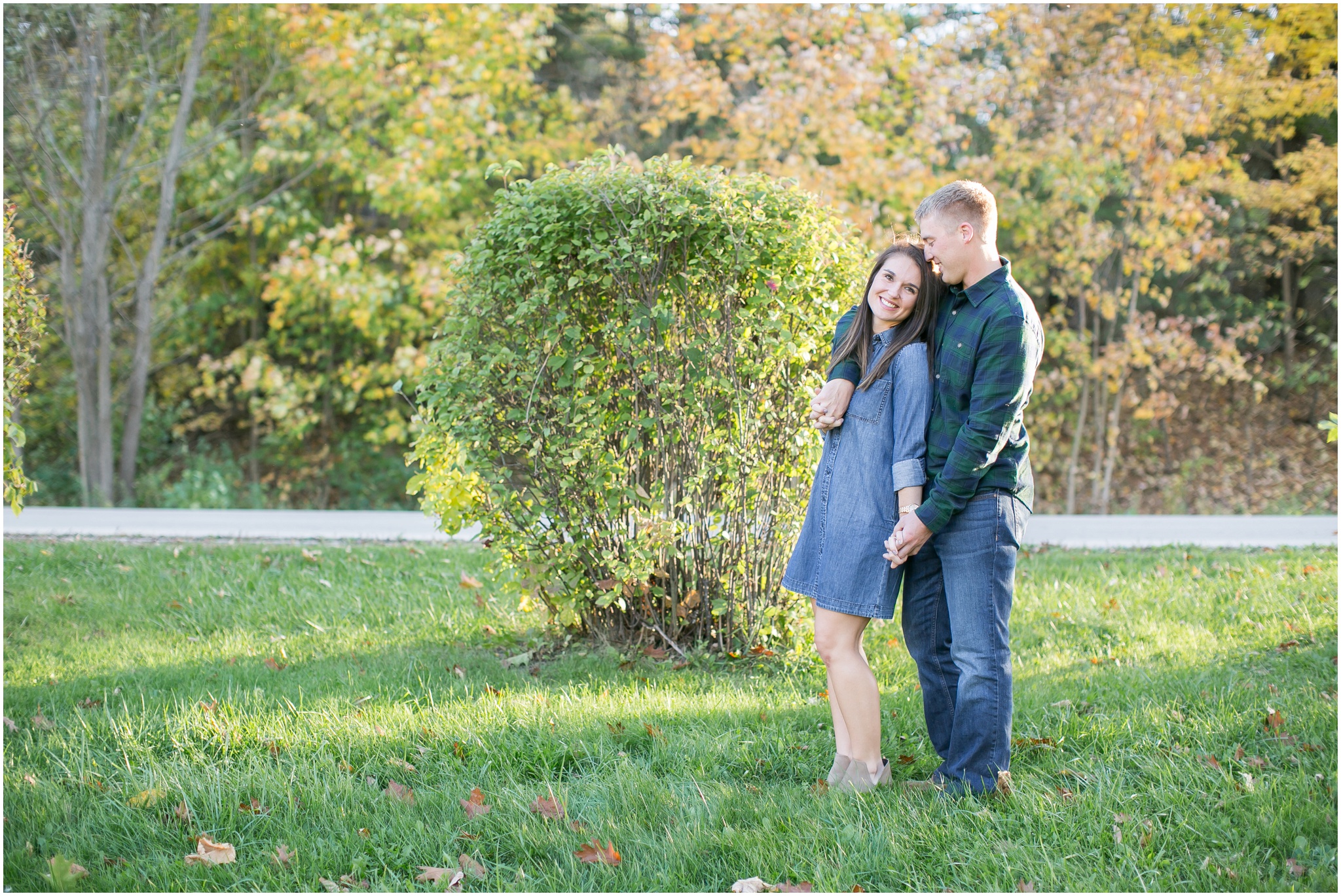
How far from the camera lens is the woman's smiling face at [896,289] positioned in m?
2.93

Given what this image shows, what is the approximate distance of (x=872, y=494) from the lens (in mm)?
2963

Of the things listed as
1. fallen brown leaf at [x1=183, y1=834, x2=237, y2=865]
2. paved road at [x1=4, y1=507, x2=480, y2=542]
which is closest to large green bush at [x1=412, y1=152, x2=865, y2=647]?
fallen brown leaf at [x1=183, y1=834, x2=237, y2=865]

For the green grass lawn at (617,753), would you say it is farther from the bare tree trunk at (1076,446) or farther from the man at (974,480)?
the bare tree trunk at (1076,446)

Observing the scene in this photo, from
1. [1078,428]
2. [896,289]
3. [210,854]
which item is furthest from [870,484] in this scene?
[1078,428]

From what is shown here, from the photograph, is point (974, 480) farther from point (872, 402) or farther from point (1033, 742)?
point (1033, 742)

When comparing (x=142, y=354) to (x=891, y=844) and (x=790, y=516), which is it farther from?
(x=891, y=844)

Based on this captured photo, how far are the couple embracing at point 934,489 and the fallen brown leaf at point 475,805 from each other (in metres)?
1.10

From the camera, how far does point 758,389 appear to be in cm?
410

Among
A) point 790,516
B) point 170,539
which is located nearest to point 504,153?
point 170,539

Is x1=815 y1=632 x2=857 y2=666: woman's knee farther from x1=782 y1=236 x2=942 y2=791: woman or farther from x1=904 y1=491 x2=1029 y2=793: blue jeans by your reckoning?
x1=904 y1=491 x2=1029 y2=793: blue jeans

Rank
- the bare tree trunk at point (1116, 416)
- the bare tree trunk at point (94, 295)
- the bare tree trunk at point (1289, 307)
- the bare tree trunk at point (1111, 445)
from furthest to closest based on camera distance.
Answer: the bare tree trunk at point (1289, 307), the bare tree trunk at point (1111, 445), the bare tree trunk at point (1116, 416), the bare tree trunk at point (94, 295)

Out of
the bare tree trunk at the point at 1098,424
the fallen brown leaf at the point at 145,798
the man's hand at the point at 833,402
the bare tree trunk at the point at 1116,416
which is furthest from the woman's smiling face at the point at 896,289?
the bare tree trunk at the point at 1098,424

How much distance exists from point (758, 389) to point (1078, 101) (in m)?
7.42

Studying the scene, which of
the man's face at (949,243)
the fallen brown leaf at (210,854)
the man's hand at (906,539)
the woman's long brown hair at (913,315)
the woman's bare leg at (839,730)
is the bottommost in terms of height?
the fallen brown leaf at (210,854)
